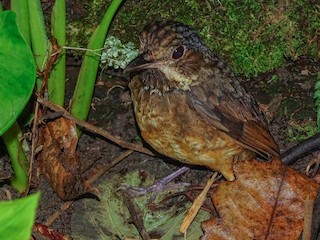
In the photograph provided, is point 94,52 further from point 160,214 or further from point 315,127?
point 315,127

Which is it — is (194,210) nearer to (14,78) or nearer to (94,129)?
(94,129)

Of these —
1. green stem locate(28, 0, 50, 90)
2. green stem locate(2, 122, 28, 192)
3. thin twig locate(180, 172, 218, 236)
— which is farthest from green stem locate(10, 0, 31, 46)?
thin twig locate(180, 172, 218, 236)

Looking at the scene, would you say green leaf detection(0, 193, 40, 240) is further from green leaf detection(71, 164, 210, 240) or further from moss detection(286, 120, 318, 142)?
moss detection(286, 120, 318, 142)

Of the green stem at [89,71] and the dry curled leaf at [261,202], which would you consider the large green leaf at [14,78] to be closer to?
the green stem at [89,71]

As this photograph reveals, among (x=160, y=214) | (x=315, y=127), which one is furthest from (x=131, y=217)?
(x=315, y=127)

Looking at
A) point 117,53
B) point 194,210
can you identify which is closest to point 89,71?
point 117,53
